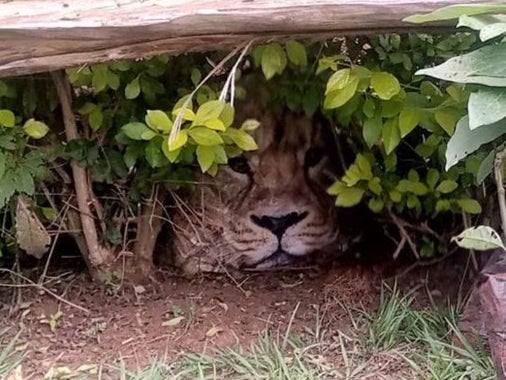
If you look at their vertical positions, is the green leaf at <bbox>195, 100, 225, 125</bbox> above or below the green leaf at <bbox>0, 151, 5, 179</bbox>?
above

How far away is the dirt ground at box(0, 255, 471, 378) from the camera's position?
215cm

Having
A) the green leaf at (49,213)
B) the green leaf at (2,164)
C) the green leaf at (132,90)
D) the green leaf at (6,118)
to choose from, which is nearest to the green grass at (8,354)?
the green leaf at (49,213)

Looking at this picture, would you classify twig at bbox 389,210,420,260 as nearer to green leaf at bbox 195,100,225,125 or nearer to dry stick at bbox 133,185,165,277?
A: dry stick at bbox 133,185,165,277

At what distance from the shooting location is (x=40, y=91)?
2.24 m

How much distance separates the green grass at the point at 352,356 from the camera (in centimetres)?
199

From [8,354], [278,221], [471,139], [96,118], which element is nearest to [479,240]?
[471,139]

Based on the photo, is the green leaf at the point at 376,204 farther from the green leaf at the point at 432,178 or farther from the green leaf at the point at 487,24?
the green leaf at the point at 487,24

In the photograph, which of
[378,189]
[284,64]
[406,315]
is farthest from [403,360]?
[284,64]

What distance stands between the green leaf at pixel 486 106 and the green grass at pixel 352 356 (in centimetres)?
56

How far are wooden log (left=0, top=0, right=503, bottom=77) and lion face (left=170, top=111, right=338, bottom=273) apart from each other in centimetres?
67

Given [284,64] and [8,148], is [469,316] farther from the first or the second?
[8,148]

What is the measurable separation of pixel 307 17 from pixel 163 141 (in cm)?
39

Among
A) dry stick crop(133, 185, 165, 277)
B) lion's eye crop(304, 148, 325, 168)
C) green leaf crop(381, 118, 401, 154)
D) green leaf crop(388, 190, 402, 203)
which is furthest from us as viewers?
lion's eye crop(304, 148, 325, 168)

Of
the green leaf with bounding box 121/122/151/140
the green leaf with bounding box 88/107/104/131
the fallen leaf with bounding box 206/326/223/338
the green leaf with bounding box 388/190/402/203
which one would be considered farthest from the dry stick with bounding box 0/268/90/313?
the green leaf with bounding box 388/190/402/203
